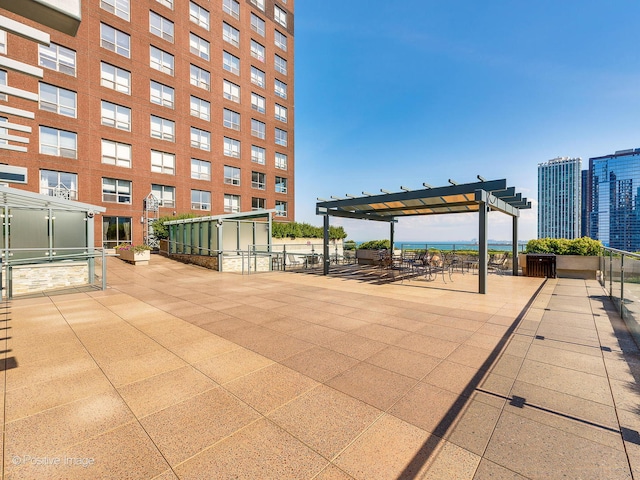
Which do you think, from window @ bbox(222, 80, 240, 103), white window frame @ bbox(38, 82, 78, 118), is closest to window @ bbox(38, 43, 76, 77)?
white window frame @ bbox(38, 82, 78, 118)

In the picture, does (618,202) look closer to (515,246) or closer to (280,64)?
(280,64)

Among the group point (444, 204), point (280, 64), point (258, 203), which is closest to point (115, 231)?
point (258, 203)

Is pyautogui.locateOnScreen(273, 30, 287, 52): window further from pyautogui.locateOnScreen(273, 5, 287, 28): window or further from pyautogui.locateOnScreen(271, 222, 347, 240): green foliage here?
pyautogui.locateOnScreen(271, 222, 347, 240): green foliage

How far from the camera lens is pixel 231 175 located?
3038 cm

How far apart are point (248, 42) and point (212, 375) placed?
37030 mm

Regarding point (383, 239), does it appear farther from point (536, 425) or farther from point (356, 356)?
point (536, 425)

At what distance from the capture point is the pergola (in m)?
9.11

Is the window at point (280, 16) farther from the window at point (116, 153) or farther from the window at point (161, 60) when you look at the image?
the window at point (116, 153)

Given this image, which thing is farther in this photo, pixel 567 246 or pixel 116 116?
pixel 116 116

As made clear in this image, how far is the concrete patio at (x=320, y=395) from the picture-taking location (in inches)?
85.4

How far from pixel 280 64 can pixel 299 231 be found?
23.3 metres

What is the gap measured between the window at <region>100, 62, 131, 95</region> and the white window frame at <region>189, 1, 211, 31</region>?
921cm

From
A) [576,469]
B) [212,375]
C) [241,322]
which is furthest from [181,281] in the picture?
[576,469]

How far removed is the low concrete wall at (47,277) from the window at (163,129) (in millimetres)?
18247
